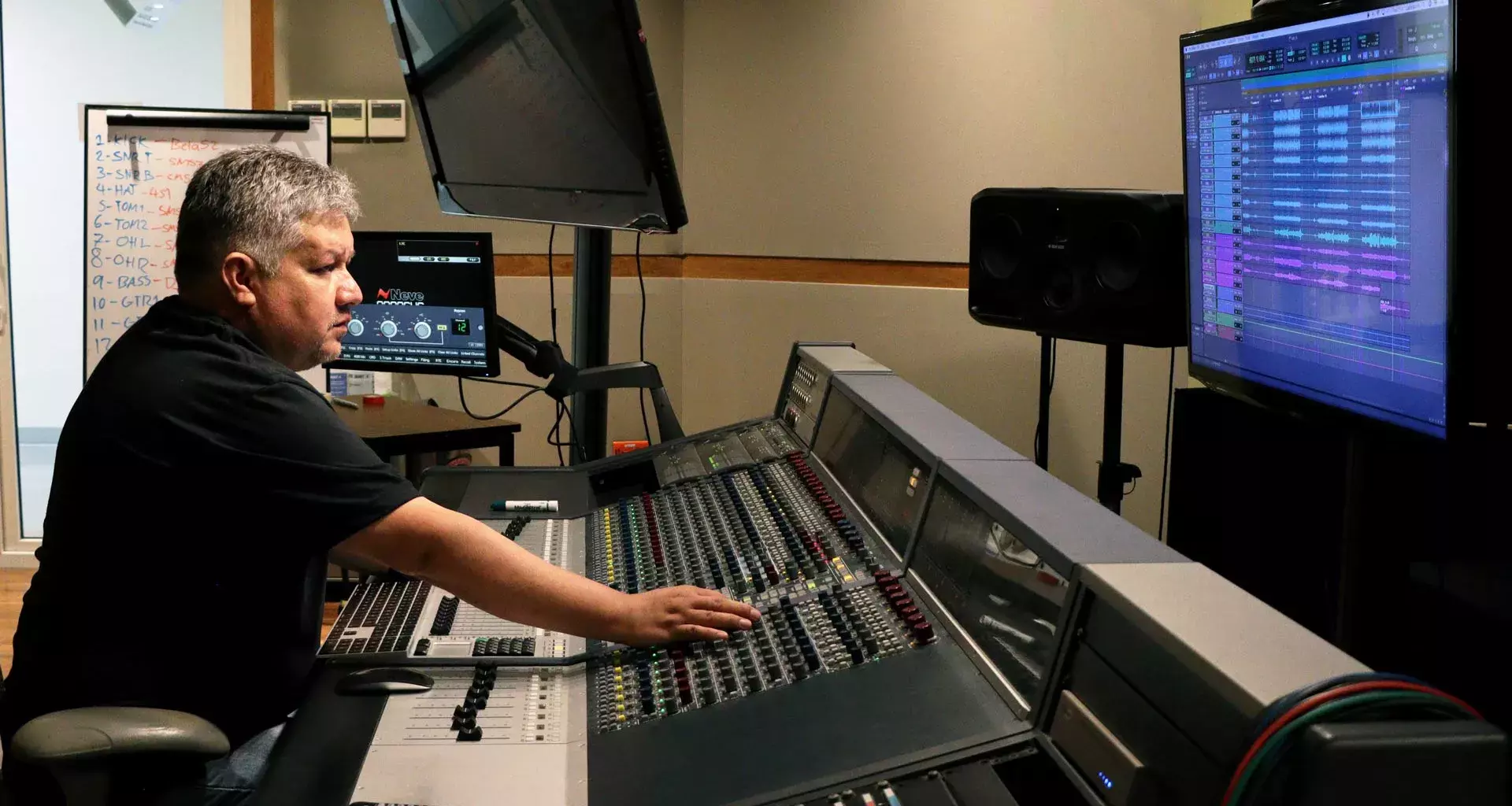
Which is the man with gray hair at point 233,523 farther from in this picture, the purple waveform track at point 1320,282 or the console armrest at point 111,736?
the purple waveform track at point 1320,282

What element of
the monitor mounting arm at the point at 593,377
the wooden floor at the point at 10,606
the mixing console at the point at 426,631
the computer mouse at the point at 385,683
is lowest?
the wooden floor at the point at 10,606

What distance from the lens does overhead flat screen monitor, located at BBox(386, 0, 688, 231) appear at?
192 centimetres

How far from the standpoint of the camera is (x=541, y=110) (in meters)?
2.12

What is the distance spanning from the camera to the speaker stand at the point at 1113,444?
214 cm

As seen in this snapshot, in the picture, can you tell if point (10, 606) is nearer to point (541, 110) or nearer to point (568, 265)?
point (568, 265)

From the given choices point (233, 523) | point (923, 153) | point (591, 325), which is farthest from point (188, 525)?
point (923, 153)

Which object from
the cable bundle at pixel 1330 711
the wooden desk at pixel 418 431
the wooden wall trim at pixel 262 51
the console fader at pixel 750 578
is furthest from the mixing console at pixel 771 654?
the wooden wall trim at pixel 262 51

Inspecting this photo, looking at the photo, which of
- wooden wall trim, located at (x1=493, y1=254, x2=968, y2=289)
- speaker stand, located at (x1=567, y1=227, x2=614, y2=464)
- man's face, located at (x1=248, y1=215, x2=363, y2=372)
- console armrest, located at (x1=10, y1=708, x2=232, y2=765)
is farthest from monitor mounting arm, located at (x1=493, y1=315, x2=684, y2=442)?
wooden wall trim, located at (x1=493, y1=254, x2=968, y2=289)

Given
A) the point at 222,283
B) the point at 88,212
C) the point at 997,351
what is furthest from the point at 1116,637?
the point at 88,212

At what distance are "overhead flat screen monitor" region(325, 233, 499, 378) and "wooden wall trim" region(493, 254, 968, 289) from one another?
79cm

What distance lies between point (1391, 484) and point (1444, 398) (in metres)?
A: 0.22

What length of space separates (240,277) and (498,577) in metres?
0.49

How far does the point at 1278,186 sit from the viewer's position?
4.48 ft

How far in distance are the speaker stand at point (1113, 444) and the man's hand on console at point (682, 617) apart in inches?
42.0
